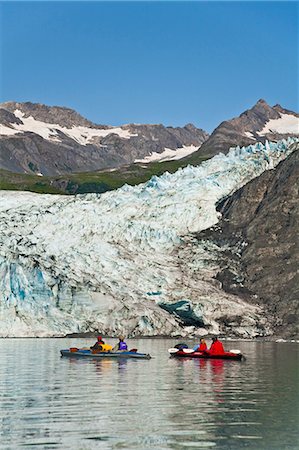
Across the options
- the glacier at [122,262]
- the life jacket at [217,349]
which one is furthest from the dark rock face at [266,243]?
the life jacket at [217,349]

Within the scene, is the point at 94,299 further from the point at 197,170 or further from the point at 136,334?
the point at 197,170

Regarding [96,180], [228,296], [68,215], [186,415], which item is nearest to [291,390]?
[186,415]

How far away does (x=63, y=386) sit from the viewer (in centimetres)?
2808

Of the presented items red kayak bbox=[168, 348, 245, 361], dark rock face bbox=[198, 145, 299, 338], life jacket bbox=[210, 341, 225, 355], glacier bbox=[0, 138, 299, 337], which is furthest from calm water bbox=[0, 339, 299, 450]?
dark rock face bbox=[198, 145, 299, 338]

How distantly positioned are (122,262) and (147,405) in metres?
44.7

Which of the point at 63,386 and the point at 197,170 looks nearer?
the point at 63,386

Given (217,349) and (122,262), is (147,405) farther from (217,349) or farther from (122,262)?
(122,262)

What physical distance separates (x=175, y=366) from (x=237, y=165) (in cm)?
5108

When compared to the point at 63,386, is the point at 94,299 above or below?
above

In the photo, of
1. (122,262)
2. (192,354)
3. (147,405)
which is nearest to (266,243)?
(122,262)

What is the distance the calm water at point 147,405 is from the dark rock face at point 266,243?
99.5ft

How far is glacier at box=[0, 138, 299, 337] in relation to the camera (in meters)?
60.6

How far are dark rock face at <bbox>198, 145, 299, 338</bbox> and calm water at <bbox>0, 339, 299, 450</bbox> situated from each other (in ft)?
99.5

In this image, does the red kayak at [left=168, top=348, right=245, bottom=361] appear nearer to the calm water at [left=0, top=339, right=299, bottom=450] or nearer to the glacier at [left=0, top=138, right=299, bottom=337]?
the calm water at [left=0, top=339, right=299, bottom=450]
